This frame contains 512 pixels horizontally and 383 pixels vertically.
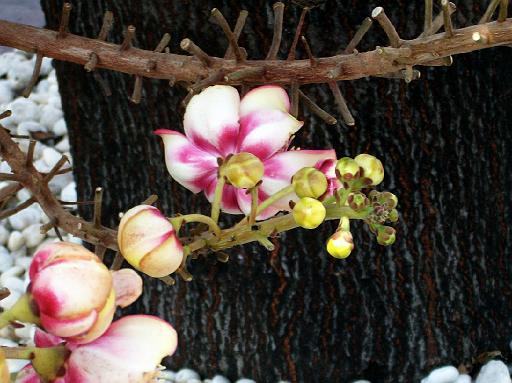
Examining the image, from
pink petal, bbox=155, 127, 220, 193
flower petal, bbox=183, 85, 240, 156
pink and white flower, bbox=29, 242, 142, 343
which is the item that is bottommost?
pink and white flower, bbox=29, 242, 142, 343

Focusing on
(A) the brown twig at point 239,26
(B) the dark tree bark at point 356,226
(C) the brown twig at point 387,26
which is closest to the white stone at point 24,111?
(B) the dark tree bark at point 356,226

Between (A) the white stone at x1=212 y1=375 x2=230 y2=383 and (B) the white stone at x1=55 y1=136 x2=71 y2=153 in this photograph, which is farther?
(B) the white stone at x1=55 y1=136 x2=71 y2=153

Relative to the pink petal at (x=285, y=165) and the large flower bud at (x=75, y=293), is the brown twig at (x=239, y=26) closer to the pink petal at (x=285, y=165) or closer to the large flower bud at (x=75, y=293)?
the pink petal at (x=285, y=165)

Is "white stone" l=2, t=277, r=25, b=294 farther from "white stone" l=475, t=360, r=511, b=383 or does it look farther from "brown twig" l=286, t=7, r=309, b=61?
"brown twig" l=286, t=7, r=309, b=61

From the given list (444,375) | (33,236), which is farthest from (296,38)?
(33,236)

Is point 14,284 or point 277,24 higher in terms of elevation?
point 277,24

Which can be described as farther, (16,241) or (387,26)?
(16,241)

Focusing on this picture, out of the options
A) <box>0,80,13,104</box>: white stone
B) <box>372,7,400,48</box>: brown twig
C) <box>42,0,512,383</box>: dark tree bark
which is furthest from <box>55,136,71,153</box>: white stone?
<box>372,7,400,48</box>: brown twig

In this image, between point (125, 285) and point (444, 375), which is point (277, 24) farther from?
point (444, 375)
